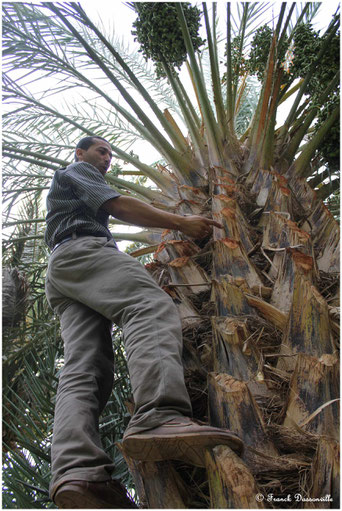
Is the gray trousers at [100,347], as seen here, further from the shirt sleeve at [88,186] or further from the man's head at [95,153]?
the man's head at [95,153]

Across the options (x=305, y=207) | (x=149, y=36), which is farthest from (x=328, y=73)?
(x=149, y=36)

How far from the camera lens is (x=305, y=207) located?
2848mm

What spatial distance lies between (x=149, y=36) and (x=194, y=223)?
131cm

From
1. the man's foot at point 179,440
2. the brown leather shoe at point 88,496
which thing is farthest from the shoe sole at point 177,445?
the brown leather shoe at point 88,496

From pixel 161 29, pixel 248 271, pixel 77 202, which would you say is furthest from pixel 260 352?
pixel 161 29

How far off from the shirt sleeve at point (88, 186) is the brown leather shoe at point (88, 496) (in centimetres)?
124

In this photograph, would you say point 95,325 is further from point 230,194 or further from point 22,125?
point 22,125

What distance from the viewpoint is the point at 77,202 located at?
2.61m

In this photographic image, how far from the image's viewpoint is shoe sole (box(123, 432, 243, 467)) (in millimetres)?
1658

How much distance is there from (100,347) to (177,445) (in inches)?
30.9

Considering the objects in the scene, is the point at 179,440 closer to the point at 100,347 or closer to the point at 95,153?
the point at 100,347

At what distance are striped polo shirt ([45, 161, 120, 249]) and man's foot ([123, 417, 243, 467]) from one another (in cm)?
116

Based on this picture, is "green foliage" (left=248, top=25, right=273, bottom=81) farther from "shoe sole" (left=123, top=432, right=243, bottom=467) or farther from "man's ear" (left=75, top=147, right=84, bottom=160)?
"shoe sole" (left=123, top=432, right=243, bottom=467)

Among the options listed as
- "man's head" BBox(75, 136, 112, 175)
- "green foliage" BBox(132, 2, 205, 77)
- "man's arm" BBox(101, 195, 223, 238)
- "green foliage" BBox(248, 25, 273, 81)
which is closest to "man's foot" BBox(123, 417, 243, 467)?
"man's arm" BBox(101, 195, 223, 238)
